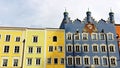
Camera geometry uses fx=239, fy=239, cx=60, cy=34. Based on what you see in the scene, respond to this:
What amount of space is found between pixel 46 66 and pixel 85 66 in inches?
408

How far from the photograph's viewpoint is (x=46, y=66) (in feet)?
206

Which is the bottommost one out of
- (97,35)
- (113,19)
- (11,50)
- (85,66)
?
(85,66)

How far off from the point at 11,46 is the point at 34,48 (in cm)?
620

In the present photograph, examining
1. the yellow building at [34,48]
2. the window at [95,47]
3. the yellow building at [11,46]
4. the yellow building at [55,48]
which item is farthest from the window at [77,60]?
the yellow building at [11,46]

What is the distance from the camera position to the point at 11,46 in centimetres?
6431

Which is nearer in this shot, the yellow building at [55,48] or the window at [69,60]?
the yellow building at [55,48]

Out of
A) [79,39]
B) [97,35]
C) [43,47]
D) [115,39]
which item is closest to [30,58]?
[43,47]

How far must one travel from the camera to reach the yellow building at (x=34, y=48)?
62.9 meters

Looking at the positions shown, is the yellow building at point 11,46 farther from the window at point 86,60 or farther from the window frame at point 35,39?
the window at point 86,60

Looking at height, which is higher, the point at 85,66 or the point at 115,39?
the point at 115,39

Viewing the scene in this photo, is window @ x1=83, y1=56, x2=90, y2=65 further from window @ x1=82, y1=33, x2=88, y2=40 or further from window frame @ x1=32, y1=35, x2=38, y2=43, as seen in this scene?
window frame @ x1=32, y1=35, x2=38, y2=43

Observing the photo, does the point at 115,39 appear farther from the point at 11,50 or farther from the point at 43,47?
the point at 11,50

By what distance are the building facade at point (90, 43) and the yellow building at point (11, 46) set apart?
12.5 m

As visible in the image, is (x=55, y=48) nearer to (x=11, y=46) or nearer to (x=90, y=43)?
(x=90, y=43)
